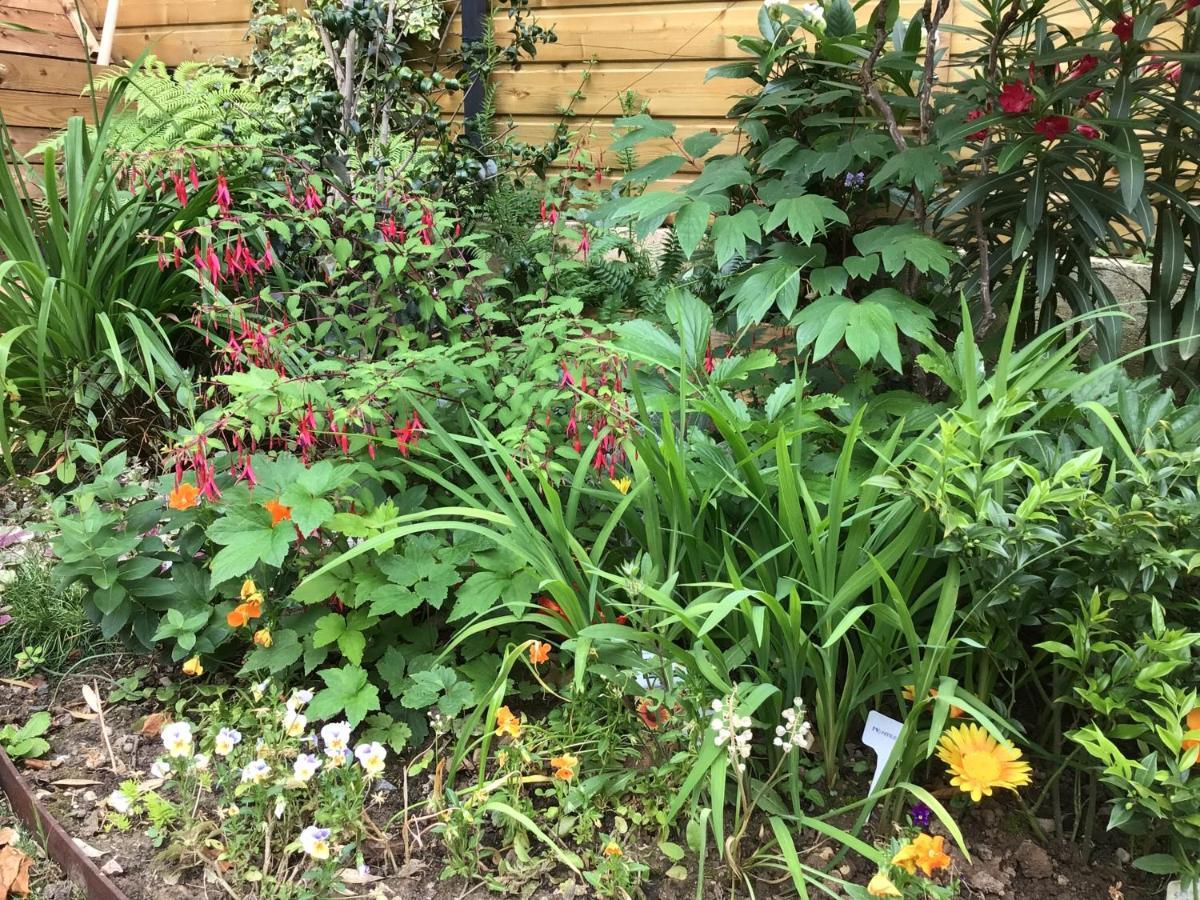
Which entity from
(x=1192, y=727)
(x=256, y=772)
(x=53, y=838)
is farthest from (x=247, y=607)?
(x=1192, y=727)

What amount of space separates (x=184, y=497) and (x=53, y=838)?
613 millimetres

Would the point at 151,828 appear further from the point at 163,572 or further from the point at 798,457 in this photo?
the point at 798,457

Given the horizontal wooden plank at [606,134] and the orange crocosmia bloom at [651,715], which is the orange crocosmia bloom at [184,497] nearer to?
the orange crocosmia bloom at [651,715]

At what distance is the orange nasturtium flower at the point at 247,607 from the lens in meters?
1.48

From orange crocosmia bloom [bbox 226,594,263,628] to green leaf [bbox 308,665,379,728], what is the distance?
186mm

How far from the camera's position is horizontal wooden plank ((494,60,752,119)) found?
3.05 metres

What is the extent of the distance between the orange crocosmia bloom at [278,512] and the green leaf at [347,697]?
0.29 metres

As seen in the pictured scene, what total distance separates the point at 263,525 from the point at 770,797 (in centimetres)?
104

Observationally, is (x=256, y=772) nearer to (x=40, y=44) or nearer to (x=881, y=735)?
(x=881, y=735)

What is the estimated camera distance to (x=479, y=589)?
1.42m

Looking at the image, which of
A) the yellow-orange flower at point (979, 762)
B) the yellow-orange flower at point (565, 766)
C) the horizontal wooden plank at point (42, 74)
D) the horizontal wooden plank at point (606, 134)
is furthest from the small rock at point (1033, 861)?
the horizontal wooden plank at point (42, 74)

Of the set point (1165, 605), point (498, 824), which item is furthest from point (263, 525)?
point (1165, 605)

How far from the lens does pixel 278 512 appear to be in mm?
1470

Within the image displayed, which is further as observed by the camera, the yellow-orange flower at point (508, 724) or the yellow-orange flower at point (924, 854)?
the yellow-orange flower at point (508, 724)
